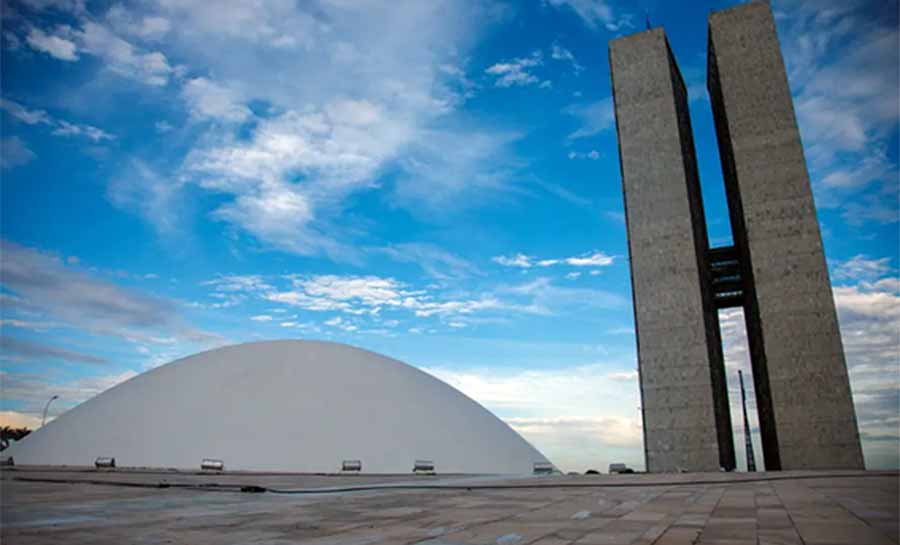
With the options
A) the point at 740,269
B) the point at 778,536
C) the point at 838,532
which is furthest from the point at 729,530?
the point at 740,269

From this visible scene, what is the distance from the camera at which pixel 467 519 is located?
8.63 metres

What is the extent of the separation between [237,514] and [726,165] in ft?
179

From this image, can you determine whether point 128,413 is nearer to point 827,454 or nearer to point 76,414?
point 76,414

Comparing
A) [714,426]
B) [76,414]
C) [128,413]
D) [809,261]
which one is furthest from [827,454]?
[76,414]

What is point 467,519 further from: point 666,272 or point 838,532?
point 666,272

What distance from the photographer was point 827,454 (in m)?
38.3

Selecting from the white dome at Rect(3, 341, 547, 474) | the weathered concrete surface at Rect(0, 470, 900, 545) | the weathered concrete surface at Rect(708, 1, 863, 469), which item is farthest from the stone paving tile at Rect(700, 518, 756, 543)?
the weathered concrete surface at Rect(708, 1, 863, 469)

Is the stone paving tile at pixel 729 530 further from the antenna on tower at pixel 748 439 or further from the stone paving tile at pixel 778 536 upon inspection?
the antenna on tower at pixel 748 439

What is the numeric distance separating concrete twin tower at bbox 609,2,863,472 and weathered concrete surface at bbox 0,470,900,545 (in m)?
30.1

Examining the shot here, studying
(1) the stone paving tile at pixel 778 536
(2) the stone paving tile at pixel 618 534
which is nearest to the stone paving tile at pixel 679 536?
(2) the stone paving tile at pixel 618 534

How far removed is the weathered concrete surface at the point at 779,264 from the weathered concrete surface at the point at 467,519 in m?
30.2

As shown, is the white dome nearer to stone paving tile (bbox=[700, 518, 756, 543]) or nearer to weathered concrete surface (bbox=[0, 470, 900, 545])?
weathered concrete surface (bbox=[0, 470, 900, 545])

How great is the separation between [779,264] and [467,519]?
4189 cm

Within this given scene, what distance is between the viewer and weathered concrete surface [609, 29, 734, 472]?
138 feet
